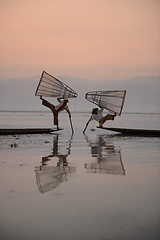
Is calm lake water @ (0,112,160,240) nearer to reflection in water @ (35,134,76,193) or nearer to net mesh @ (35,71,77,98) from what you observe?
reflection in water @ (35,134,76,193)

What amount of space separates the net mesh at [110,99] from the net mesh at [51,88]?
1.23m

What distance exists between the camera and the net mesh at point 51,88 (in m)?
16.8

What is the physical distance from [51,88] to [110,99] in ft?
10.1

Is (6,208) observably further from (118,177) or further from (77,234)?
(118,177)

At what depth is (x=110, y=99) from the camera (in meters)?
17.5

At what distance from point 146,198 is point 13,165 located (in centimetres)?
360

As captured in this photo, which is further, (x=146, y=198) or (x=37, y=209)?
(x=146, y=198)

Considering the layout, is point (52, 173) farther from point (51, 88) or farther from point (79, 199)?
point (51, 88)

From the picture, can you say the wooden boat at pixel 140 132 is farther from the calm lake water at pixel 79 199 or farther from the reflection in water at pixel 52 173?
the reflection in water at pixel 52 173

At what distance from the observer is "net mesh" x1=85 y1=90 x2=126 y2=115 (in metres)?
17.4

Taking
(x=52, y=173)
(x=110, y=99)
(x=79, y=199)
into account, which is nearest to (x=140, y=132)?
(x=110, y=99)

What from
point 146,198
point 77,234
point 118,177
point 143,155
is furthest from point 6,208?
point 143,155

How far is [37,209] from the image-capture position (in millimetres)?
4402

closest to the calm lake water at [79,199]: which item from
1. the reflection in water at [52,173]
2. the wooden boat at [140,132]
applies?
the reflection in water at [52,173]
